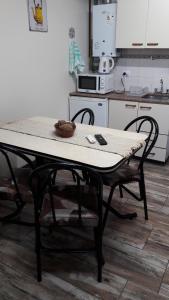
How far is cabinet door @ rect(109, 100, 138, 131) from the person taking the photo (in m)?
3.23

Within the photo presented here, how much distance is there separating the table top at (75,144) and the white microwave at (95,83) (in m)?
1.37

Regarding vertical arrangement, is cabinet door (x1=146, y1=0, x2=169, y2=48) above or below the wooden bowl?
above

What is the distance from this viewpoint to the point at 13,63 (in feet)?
8.73

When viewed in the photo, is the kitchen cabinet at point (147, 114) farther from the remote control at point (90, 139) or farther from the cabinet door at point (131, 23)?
the remote control at point (90, 139)

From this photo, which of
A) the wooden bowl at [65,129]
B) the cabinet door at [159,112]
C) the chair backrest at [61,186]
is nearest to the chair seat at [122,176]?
the chair backrest at [61,186]

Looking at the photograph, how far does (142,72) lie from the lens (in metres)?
3.64

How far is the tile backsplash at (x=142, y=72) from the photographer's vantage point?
3.49 m

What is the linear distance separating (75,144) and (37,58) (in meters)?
1.61

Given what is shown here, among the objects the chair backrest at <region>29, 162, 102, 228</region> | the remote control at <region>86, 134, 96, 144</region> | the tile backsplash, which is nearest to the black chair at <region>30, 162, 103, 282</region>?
the chair backrest at <region>29, 162, 102, 228</region>

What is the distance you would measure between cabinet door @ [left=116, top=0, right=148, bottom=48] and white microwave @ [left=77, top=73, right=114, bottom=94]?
48 centimetres

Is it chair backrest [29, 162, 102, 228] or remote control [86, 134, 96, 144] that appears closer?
chair backrest [29, 162, 102, 228]

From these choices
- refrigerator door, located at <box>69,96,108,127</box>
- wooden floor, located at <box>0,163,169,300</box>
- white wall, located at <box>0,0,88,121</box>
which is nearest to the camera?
wooden floor, located at <box>0,163,169,300</box>

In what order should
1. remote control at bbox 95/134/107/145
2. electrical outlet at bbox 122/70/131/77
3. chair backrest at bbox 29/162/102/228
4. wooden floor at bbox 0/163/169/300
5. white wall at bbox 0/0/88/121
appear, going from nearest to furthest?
1. chair backrest at bbox 29/162/102/228
2. wooden floor at bbox 0/163/169/300
3. remote control at bbox 95/134/107/145
4. white wall at bbox 0/0/88/121
5. electrical outlet at bbox 122/70/131/77

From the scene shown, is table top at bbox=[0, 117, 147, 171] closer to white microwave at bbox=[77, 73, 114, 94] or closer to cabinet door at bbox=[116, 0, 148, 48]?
white microwave at bbox=[77, 73, 114, 94]
